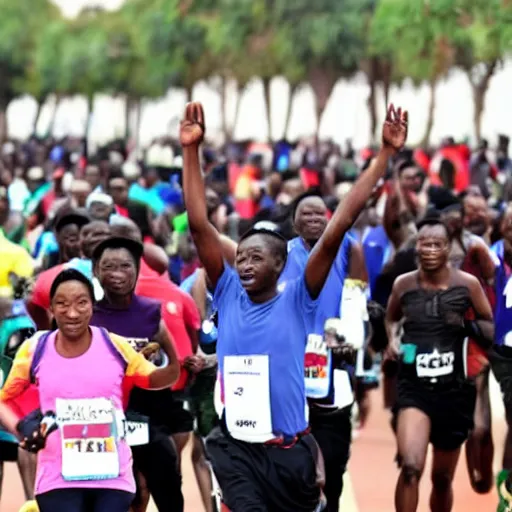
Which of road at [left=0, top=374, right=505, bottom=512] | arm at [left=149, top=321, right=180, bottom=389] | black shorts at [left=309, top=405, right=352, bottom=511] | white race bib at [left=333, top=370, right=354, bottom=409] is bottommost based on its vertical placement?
road at [left=0, top=374, right=505, bottom=512]

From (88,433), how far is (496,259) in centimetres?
A: 426

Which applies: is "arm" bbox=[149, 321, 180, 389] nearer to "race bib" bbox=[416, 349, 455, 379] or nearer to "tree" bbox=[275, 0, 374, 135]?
"race bib" bbox=[416, 349, 455, 379]

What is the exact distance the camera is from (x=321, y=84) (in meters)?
58.4

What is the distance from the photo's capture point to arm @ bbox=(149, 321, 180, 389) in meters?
8.07

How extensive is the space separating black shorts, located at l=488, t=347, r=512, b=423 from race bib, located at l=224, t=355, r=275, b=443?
9.12ft

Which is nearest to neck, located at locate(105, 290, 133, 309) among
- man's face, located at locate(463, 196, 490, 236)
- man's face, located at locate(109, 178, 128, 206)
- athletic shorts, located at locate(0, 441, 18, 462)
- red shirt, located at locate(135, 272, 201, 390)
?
red shirt, located at locate(135, 272, 201, 390)

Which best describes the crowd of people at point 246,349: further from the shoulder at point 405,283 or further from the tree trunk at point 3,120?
the tree trunk at point 3,120

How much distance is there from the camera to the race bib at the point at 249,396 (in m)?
7.71

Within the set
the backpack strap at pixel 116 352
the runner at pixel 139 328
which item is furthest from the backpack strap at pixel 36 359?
the runner at pixel 139 328

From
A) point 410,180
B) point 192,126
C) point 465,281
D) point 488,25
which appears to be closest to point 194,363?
point 465,281

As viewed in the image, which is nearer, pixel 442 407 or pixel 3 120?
pixel 442 407

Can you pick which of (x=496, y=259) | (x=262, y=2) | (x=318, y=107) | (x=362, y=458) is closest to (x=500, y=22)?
(x=362, y=458)

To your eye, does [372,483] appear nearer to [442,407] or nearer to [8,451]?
[442,407]

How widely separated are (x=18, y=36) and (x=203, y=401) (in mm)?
78761
